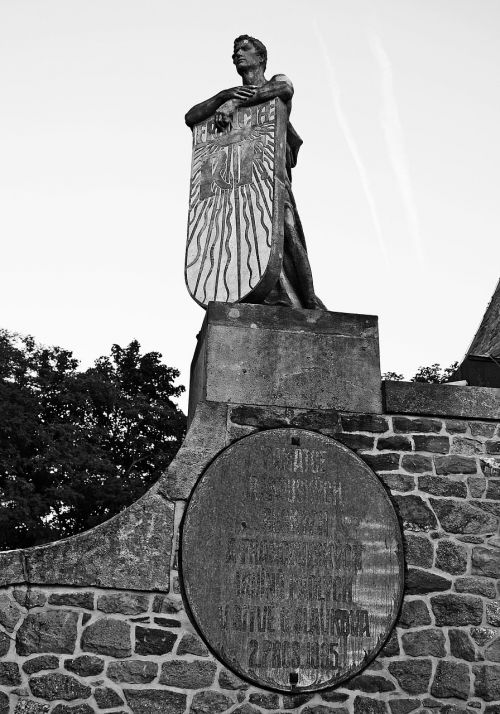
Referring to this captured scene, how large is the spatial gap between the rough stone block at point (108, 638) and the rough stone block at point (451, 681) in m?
1.84

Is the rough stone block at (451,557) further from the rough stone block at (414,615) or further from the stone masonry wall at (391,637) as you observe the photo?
the rough stone block at (414,615)

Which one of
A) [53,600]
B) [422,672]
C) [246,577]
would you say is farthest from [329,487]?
[53,600]


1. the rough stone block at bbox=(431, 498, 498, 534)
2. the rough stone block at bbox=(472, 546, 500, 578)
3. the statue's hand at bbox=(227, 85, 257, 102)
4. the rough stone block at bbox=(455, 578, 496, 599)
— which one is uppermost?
the statue's hand at bbox=(227, 85, 257, 102)

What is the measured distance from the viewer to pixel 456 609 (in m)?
6.25

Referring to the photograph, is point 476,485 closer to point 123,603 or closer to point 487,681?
point 487,681

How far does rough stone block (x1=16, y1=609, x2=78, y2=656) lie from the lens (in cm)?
578

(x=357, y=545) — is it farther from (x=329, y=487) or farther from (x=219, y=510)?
(x=219, y=510)

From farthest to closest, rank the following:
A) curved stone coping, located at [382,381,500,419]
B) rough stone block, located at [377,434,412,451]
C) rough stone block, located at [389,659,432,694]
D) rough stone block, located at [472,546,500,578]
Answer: curved stone coping, located at [382,381,500,419] → rough stone block, located at [377,434,412,451] → rough stone block, located at [472,546,500,578] → rough stone block, located at [389,659,432,694]

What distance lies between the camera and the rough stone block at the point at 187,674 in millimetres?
5793

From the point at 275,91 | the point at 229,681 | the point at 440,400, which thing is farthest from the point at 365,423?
the point at 275,91

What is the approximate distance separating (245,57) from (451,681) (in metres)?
4.58

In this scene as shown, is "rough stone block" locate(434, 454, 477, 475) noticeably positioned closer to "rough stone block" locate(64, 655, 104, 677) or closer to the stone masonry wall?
the stone masonry wall

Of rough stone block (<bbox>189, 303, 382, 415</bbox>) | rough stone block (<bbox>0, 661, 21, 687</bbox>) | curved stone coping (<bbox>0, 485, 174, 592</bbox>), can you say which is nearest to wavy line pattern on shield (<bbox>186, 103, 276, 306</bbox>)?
rough stone block (<bbox>189, 303, 382, 415</bbox>)

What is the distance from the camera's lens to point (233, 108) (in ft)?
24.0
